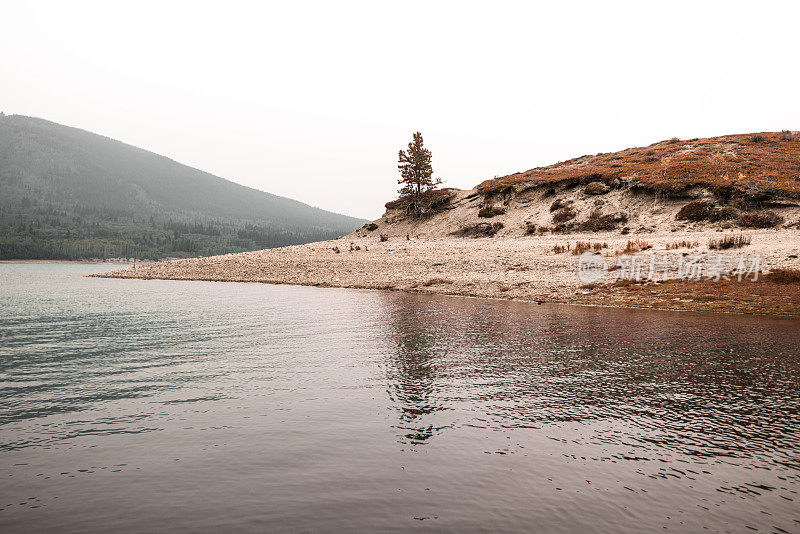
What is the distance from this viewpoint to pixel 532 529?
4.75 m

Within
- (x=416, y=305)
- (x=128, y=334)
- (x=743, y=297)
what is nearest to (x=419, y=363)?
(x=128, y=334)

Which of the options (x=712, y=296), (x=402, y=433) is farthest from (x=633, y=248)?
(x=402, y=433)

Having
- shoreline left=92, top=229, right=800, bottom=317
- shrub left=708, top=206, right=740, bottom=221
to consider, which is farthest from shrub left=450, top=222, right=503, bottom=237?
shrub left=708, top=206, right=740, bottom=221

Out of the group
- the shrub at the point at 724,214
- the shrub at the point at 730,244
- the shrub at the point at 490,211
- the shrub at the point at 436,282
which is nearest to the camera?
the shrub at the point at 730,244

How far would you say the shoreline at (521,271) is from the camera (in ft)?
78.9

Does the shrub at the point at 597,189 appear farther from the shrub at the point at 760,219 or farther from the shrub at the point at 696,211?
the shrub at the point at 760,219

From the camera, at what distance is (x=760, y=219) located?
4197cm

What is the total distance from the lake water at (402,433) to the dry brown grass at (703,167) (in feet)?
129

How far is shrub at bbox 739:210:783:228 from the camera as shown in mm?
41406

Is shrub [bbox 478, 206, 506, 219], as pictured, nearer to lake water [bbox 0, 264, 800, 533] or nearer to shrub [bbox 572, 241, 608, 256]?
shrub [bbox 572, 241, 608, 256]

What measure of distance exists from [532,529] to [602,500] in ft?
3.72

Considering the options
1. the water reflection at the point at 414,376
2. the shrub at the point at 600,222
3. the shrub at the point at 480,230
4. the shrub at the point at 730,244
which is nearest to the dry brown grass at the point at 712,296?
the shrub at the point at 730,244

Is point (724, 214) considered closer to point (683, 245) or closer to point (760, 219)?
point (760, 219)

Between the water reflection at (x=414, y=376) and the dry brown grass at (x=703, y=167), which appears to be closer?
the water reflection at (x=414, y=376)
